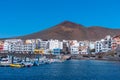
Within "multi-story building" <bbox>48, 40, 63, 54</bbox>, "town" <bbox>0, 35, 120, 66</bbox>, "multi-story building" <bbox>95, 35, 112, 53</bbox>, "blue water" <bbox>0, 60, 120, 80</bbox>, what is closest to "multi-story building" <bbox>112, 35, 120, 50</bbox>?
"town" <bbox>0, 35, 120, 66</bbox>

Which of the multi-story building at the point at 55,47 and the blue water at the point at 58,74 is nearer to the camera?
the blue water at the point at 58,74

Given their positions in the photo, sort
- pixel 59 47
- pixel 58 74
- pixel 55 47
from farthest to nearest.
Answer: pixel 55 47 → pixel 59 47 → pixel 58 74

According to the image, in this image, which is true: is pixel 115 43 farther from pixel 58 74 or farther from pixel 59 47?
pixel 58 74

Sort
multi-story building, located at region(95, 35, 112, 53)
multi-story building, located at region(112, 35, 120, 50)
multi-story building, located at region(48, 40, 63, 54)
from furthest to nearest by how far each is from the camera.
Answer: multi-story building, located at region(48, 40, 63, 54)
multi-story building, located at region(95, 35, 112, 53)
multi-story building, located at region(112, 35, 120, 50)

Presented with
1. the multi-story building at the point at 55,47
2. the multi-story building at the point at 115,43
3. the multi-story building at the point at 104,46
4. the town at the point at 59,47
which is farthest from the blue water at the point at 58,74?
the multi-story building at the point at 55,47

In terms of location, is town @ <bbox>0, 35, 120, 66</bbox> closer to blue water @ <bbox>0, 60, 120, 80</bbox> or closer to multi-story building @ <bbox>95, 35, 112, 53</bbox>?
multi-story building @ <bbox>95, 35, 112, 53</bbox>

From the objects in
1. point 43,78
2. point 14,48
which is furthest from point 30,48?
point 43,78

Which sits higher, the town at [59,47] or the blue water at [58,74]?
the town at [59,47]

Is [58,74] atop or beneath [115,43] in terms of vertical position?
beneath

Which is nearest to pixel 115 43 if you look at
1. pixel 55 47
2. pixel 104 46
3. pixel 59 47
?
pixel 104 46

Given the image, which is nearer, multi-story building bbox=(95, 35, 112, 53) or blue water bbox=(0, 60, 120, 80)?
blue water bbox=(0, 60, 120, 80)

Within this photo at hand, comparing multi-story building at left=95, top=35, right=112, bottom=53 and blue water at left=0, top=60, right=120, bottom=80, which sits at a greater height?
multi-story building at left=95, top=35, right=112, bottom=53

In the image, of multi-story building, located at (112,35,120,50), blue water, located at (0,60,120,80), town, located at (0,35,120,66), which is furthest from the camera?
town, located at (0,35,120,66)

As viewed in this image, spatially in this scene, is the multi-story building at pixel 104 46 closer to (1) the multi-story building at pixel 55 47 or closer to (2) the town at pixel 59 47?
(2) the town at pixel 59 47
